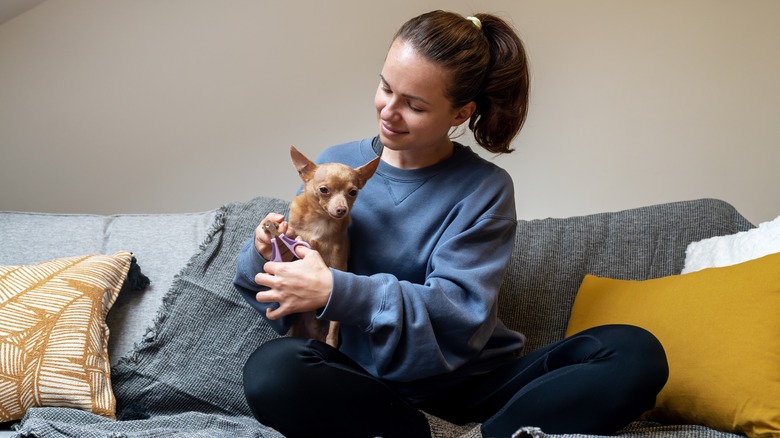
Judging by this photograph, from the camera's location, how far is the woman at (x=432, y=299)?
1435mm

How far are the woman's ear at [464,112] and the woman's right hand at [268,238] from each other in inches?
16.3

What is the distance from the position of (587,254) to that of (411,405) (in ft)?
2.49

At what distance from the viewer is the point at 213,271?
201 cm

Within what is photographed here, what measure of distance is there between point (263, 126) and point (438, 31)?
1.12m

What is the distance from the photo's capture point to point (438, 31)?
5.03 feet

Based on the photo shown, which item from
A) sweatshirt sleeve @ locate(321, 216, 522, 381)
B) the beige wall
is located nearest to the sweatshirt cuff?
sweatshirt sleeve @ locate(321, 216, 522, 381)

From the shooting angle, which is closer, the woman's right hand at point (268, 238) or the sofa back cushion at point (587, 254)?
the woman's right hand at point (268, 238)

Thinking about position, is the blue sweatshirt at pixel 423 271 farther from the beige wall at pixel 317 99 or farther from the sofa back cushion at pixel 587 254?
the beige wall at pixel 317 99

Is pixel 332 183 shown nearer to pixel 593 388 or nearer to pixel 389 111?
pixel 389 111

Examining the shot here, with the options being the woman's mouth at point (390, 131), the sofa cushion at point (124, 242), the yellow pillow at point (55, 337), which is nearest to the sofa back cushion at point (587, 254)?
the woman's mouth at point (390, 131)

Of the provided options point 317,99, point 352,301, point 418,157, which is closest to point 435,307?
point 352,301

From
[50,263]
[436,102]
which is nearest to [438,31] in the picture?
[436,102]

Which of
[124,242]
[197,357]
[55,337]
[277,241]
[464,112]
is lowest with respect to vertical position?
[197,357]

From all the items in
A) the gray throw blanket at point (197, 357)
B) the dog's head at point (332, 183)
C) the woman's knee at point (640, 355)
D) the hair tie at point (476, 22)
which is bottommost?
the gray throw blanket at point (197, 357)
